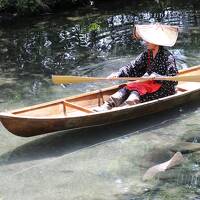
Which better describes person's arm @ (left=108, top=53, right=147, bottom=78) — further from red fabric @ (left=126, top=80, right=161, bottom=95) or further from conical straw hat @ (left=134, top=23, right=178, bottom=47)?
conical straw hat @ (left=134, top=23, right=178, bottom=47)

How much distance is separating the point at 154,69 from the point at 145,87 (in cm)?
31

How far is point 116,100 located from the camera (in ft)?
23.2

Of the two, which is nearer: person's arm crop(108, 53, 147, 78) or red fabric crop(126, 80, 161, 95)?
red fabric crop(126, 80, 161, 95)

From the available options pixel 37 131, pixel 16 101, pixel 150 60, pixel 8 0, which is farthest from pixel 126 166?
pixel 8 0

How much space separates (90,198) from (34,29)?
8832 millimetres

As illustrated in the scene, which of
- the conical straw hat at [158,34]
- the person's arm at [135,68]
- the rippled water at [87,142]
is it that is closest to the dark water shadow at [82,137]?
the rippled water at [87,142]

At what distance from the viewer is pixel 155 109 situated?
23.6 ft

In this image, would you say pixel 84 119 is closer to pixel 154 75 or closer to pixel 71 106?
pixel 71 106

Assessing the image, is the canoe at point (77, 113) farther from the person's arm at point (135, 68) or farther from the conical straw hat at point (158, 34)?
the conical straw hat at point (158, 34)

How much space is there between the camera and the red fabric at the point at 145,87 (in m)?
7.14

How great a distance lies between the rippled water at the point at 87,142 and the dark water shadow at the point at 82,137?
0.01 metres

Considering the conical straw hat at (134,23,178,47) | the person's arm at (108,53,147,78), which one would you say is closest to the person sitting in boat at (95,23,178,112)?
the conical straw hat at (134,23,178,47)

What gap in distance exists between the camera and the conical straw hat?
7.02 m

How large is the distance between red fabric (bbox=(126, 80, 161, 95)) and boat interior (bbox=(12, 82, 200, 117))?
426mm
